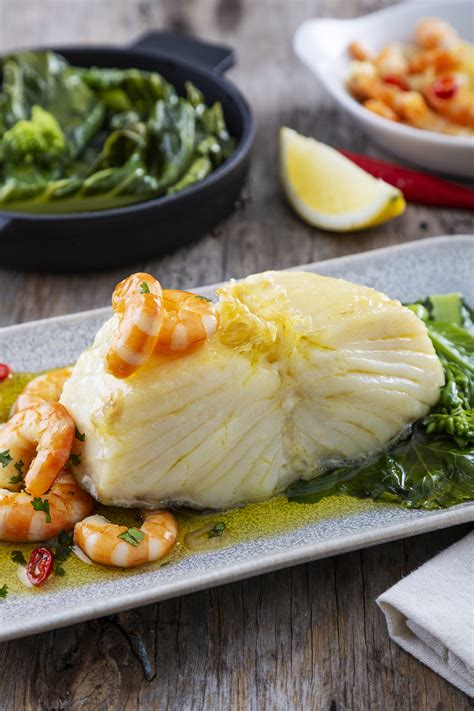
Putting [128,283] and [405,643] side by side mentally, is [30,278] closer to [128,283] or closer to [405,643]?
[128,283]

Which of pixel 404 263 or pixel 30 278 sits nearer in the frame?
pixel 404 263

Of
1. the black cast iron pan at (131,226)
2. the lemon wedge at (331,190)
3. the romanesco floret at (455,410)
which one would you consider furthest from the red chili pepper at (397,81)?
the romanesco floret at (455,410)

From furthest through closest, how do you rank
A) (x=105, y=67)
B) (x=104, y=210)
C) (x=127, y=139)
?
(x=105, y=67)
(x=127, y=139)
(x=104, y=210)

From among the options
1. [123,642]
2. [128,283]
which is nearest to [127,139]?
[128,283]

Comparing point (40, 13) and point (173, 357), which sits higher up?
point (173, 357)

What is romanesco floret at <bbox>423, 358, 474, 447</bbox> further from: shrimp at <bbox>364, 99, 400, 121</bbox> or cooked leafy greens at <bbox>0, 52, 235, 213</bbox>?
shrimp at <bbox>364, 99, 400, 121</bbox>

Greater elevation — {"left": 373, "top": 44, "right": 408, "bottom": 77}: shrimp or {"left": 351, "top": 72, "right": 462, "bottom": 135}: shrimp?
{"left": 373, "top": 44, "right": 408, "bottom": 77}: shrimp

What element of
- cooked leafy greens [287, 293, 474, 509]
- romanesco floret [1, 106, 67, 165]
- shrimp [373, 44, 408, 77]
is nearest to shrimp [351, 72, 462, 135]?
shrimp [373, 44, 408, 77]
